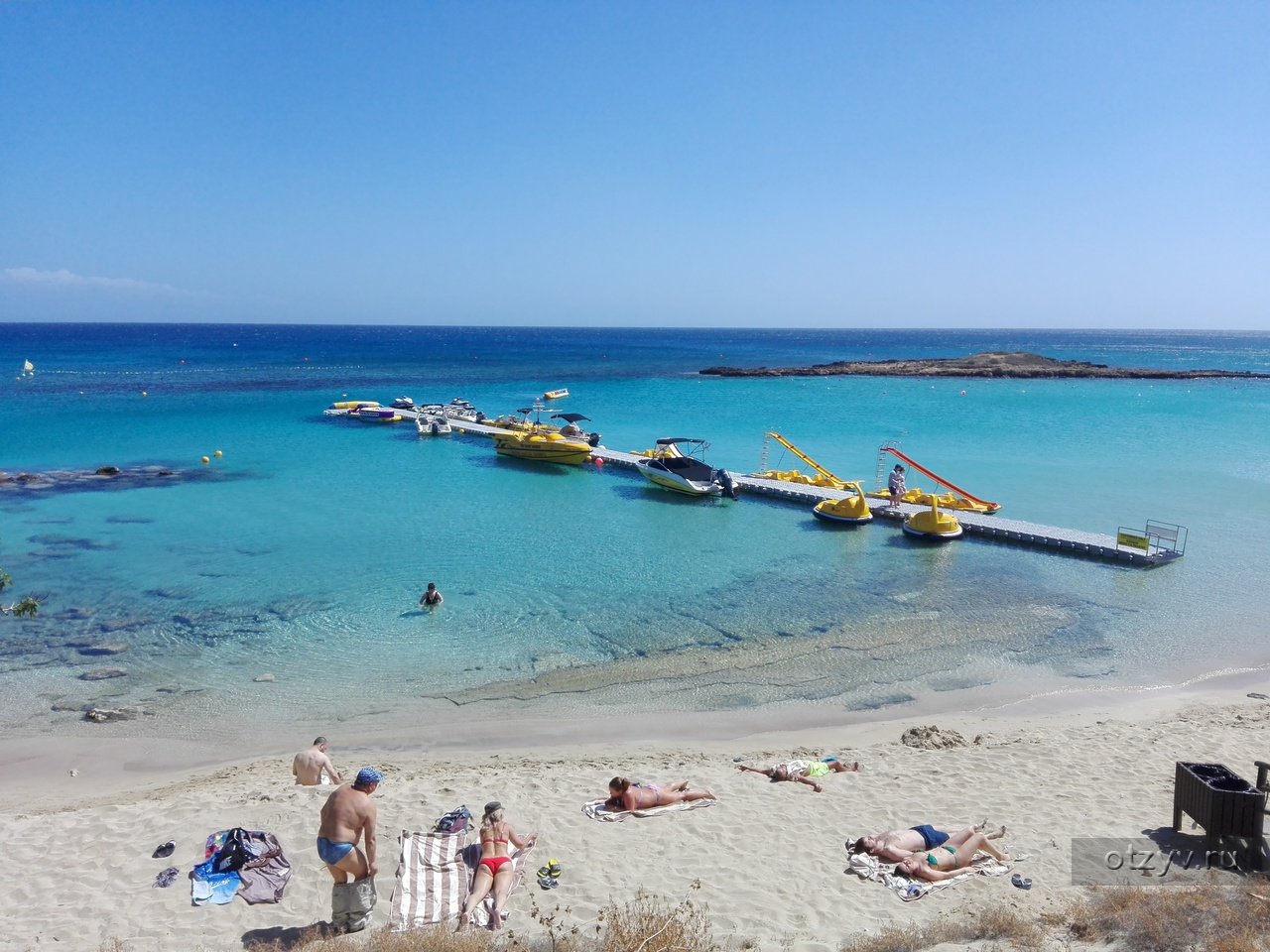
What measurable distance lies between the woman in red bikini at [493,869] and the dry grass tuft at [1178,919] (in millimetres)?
4394

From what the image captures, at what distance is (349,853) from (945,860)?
17.1 feet

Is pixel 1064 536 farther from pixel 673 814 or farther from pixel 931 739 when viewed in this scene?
pixel 673 814

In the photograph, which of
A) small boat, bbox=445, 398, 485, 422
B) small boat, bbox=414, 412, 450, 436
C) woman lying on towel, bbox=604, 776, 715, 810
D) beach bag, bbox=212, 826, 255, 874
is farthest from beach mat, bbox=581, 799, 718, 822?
small boat, bbox=445, 398, 485, 422

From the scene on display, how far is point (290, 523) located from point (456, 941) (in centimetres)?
1961

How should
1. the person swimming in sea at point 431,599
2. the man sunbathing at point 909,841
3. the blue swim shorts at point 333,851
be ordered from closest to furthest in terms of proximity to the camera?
the blue swim shorts at point 333,851, the man sunbathing at point 909,841, the person swimming in sea at point 431,599

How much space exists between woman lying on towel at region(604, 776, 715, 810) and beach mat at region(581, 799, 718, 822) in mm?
34

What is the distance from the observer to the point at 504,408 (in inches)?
2137

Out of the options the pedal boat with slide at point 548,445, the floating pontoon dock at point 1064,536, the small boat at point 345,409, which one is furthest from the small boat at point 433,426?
the floating pontoon dock at point 1064,536

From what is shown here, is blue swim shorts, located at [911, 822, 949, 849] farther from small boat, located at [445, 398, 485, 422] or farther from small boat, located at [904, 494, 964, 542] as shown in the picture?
small boat, located at [445, 398, 485, 422]

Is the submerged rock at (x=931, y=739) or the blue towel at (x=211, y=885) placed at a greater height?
the blue towel at (x=211, y=885)

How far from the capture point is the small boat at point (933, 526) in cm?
2189

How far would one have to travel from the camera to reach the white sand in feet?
22.0

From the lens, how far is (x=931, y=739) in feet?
36.3

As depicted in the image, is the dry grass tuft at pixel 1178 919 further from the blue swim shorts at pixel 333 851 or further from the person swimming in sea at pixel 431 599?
the person swimming in sea at pixel 431 599
